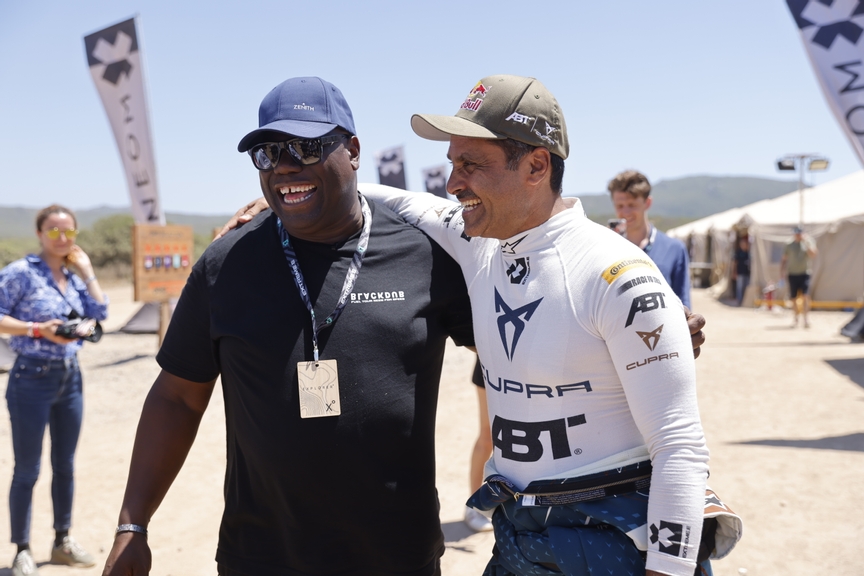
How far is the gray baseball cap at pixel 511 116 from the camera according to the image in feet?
6.23

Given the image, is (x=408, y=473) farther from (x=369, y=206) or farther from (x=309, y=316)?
(x=369, y=206)

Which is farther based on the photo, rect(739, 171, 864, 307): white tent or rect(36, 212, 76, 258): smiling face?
rect(739, 171, 864, 307): white tent

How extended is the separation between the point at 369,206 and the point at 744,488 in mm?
4595

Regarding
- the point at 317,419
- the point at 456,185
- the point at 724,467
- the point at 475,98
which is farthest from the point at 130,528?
the point at 724,467

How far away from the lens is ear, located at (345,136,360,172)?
2.32 metres

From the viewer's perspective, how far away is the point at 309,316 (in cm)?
209

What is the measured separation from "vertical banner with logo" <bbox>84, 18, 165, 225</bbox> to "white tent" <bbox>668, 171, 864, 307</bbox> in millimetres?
16572

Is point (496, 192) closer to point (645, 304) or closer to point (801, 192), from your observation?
point (645, 304)

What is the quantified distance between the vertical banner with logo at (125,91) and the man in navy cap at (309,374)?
992 cm

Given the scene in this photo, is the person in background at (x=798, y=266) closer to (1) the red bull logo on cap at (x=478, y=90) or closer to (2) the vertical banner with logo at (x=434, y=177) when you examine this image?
(2) the vertical banner with logo at (x=434, y=177)

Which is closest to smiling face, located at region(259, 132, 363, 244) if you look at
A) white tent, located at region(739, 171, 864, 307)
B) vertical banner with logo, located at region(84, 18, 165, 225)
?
vertical banner with logo, located at region(84, 18, 165, 225)

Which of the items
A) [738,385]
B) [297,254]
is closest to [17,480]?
[297,254]

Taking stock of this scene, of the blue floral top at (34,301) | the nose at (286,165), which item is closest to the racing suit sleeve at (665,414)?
the nose at (286,165)

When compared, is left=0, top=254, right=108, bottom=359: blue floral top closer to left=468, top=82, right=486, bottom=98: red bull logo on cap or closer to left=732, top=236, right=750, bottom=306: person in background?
left=468, top=82, right=486, bottom=98: red bull logo on cap
